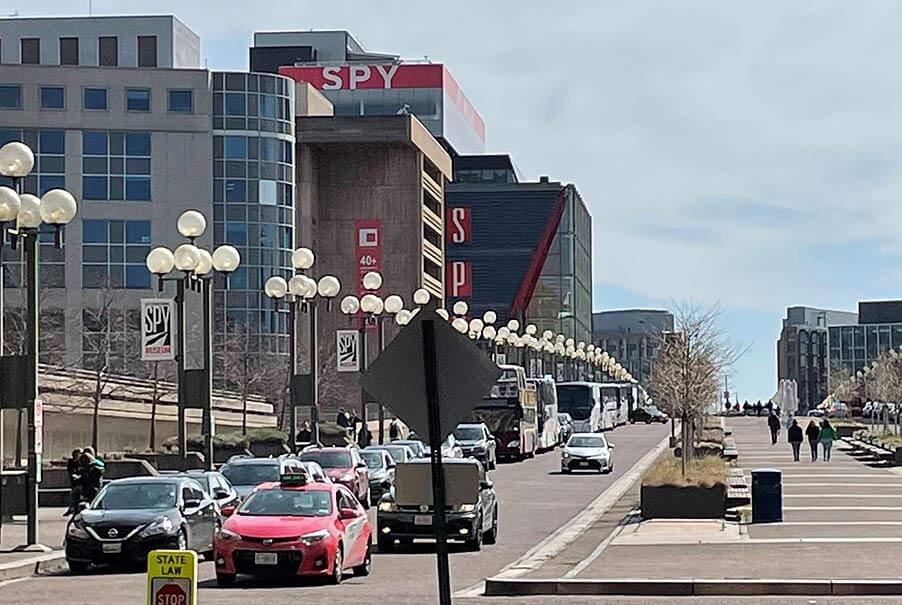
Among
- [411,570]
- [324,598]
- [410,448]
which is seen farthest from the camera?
[410,448]

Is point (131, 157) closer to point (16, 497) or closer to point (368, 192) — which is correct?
point (368, 192)

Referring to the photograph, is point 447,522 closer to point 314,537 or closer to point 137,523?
point 137,523

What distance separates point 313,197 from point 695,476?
265ft

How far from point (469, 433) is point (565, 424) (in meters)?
30.3

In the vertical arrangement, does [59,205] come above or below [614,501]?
above

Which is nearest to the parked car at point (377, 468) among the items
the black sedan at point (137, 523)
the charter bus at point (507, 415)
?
the black sedan at point (137, 523)

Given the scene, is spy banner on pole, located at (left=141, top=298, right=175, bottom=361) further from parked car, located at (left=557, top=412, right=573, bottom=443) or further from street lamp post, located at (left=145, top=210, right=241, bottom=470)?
parked car, located at (left=557, top=412, right=573, bottom=443)

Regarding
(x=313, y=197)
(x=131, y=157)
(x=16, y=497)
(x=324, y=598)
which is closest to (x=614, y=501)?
(x=16, y=497)

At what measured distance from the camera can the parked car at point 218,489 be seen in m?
27.2

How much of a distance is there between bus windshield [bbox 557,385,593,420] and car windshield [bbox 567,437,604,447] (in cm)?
3341

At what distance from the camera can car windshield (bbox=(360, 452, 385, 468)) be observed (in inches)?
1677

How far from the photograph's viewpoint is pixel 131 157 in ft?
307

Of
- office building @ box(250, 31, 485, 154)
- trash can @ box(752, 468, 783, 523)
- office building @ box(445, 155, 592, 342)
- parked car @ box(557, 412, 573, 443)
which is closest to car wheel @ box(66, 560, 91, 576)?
trash can @ box(752, 468, 783, 523)

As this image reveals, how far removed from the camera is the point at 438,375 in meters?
10.7
